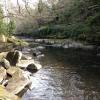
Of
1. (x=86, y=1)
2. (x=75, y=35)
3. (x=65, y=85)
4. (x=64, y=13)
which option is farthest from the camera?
(x=64, y=13)

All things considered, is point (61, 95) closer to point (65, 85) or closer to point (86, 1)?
point (65, 85)

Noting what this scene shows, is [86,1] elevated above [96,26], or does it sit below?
above

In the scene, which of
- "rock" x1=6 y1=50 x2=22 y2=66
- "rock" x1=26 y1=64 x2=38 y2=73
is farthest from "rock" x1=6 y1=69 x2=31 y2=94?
"rock" x1=6 y1=50 x2=22 y2=66

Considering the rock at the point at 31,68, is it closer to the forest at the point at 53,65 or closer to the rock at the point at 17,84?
the forest at the point at 53,65

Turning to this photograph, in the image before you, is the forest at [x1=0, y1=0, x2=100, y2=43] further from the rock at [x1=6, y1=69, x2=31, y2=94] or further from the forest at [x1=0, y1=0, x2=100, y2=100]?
the rock at [x1=6, y1=69, x2=31, y2=94]

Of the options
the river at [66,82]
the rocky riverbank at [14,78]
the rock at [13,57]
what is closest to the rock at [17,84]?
the rocky riverbank at [14,78]

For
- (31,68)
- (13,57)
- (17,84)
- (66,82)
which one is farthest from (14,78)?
(13,57)

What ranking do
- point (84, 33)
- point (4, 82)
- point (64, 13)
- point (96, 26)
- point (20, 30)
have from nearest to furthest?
point (4, 82)
point (96, 26)
point (84, 33)
point (64, 13)
point (20, 30)

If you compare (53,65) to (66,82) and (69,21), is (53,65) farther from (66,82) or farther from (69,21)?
(69,21)

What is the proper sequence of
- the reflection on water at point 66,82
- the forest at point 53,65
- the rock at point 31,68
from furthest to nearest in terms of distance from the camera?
the rock at point 31,68 → the reflection on water at point 66,82 → the forest at point 53,65

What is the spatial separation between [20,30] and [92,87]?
69.8 meters

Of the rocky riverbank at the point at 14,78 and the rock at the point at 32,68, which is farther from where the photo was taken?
the rock at the point at 32,68

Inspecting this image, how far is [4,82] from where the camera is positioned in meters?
17.6

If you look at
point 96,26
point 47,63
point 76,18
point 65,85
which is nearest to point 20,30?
point 76,18
